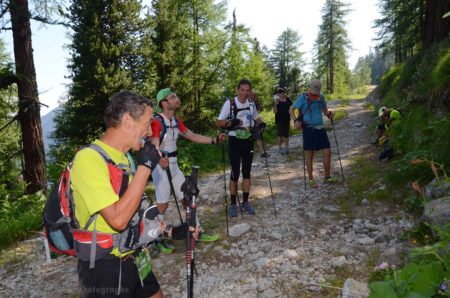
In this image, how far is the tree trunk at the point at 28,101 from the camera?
27.7ft

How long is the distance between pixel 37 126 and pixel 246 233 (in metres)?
6.46

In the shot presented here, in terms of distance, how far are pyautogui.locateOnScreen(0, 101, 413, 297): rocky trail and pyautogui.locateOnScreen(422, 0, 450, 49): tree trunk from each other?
8120mm

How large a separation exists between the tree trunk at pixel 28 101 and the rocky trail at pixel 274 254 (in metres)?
2.54

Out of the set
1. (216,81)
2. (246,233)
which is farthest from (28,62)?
(216,81)

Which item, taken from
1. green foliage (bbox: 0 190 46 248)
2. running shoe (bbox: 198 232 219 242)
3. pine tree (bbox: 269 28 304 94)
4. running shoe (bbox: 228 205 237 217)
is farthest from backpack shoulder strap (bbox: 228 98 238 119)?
pine tree (bbox: 269 28 304 94)

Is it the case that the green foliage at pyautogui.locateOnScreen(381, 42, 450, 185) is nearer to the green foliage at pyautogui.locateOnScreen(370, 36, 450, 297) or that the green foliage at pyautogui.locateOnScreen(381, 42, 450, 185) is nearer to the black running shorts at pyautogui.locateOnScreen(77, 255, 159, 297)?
the green foliage at pyautogui.locateOnScreen(370, 36, 450, 297)

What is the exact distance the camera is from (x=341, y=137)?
14.7 metres

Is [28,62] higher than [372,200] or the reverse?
higher

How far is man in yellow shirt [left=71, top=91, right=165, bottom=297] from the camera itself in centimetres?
227

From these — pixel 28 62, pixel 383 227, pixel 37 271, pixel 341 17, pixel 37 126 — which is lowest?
pixel 37 271

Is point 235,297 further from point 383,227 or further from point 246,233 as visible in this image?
point 383,227

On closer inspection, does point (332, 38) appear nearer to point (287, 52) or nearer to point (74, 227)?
point (287, 52)

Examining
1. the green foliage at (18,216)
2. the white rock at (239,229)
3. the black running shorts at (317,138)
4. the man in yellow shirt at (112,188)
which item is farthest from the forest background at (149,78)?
the man in yellow shirt at (112,188)

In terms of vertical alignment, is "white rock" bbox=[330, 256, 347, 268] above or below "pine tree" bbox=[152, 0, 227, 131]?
below
